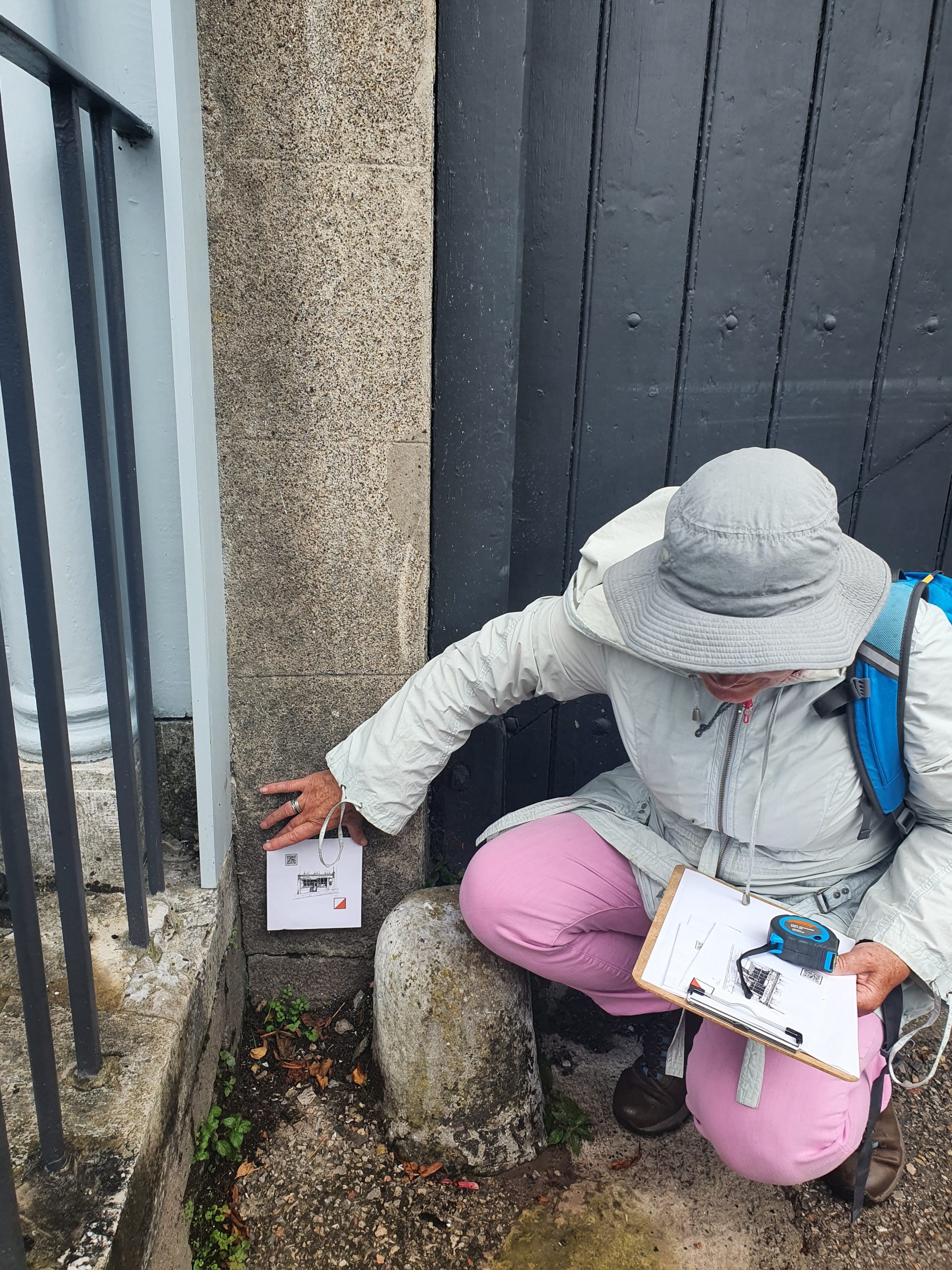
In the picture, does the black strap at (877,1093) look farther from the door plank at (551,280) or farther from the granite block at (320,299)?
the granite block at (320,299)

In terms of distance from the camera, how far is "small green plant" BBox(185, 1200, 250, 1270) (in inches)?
66.6

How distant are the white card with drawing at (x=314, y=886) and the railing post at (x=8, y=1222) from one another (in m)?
0.96

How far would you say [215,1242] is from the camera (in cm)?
172

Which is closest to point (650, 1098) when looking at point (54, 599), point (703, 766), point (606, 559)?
point (703, 766)

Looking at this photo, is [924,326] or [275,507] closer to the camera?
[275,507]

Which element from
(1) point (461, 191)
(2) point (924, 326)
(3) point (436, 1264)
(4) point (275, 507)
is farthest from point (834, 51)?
(3) point (436, 1264)

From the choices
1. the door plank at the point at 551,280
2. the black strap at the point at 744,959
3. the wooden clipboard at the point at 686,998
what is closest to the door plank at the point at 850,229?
Result: the door plank at the point at 551,280

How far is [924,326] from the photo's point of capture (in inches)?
84.3

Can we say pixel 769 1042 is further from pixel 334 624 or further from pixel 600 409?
pixel 600 409

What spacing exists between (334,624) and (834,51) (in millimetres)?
1650

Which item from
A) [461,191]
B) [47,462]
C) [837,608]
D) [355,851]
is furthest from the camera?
[355,851]

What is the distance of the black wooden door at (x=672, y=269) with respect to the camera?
1.90m

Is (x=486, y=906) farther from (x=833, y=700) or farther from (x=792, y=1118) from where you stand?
(x=833, y=700)

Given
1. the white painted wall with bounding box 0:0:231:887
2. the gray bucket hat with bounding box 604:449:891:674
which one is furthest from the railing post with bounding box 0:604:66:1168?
the gray bucket hat with bounding box 604:449:891:674
